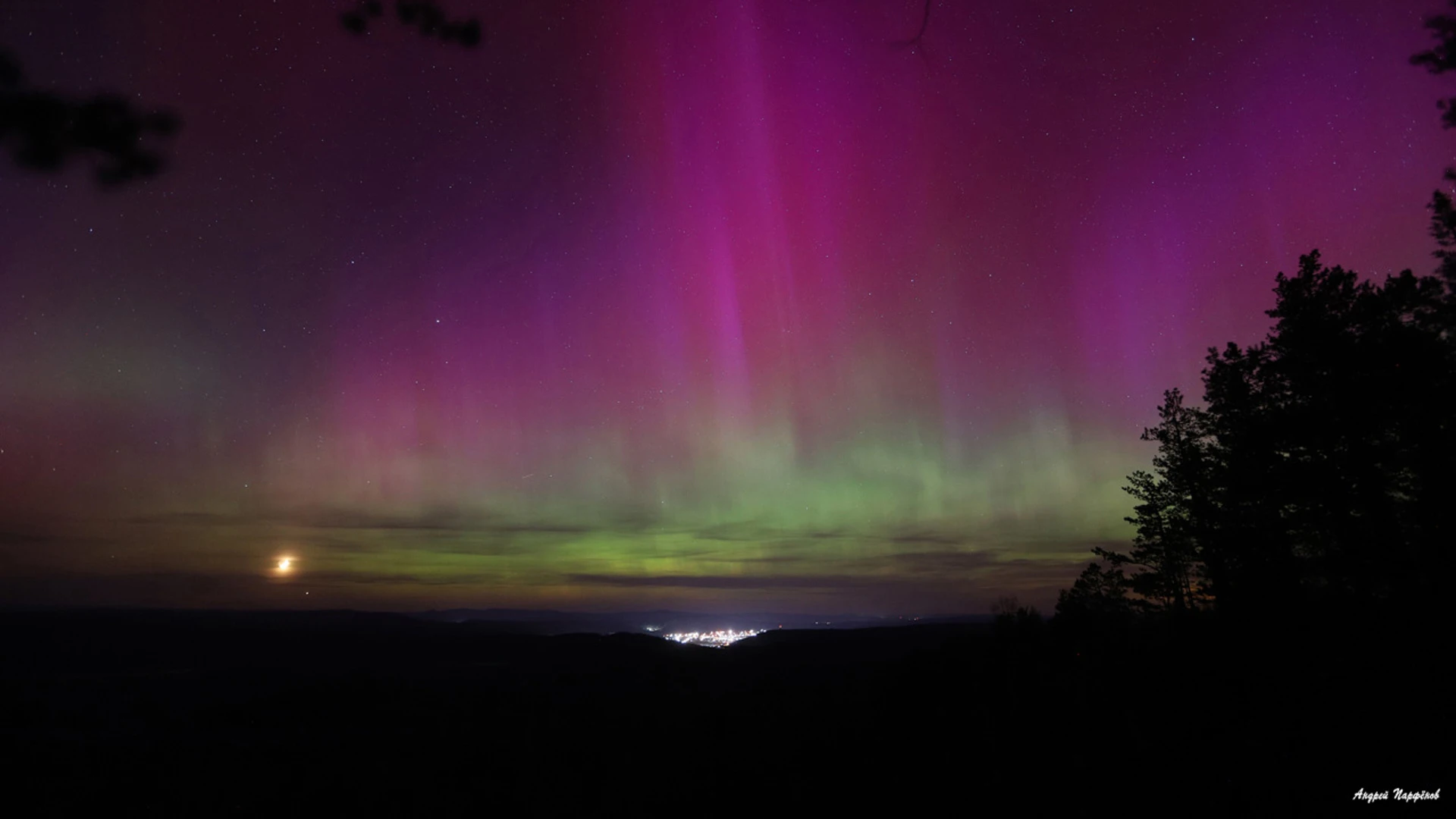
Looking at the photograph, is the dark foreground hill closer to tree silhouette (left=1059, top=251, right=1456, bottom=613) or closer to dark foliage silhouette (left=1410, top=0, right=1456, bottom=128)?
tree silhouette (left=1059, top=251, right=1456, bottom=613)

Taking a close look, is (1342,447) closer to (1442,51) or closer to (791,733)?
(1442,51)

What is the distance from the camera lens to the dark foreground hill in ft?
44.2

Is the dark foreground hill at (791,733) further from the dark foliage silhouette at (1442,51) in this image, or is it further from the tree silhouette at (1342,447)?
the dark foliage silhouette at (1442,51)

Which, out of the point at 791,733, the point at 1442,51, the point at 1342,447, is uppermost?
the point at 1442,51

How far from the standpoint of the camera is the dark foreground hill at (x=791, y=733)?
13.5 m

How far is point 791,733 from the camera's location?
3600 centimetres

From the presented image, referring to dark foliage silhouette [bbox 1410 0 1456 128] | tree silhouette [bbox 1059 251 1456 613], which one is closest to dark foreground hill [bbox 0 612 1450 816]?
tree silhouette [bbox 1059 251 1456 613]

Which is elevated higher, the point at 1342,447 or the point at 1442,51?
the point at 1442,51

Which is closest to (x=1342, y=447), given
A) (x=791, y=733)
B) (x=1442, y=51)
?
(x=1442, y=51)

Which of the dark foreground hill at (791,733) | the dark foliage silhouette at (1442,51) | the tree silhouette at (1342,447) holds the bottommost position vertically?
the dark foreground hill at (791,733)

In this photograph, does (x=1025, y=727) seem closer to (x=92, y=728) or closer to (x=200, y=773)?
(x=200, y=773)

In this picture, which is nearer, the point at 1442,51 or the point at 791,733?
the point at 1442,51

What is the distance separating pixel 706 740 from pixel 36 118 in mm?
42725

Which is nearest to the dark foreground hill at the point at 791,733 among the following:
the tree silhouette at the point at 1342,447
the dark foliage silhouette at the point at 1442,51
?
the tree silhouette at the point at 1342,447
